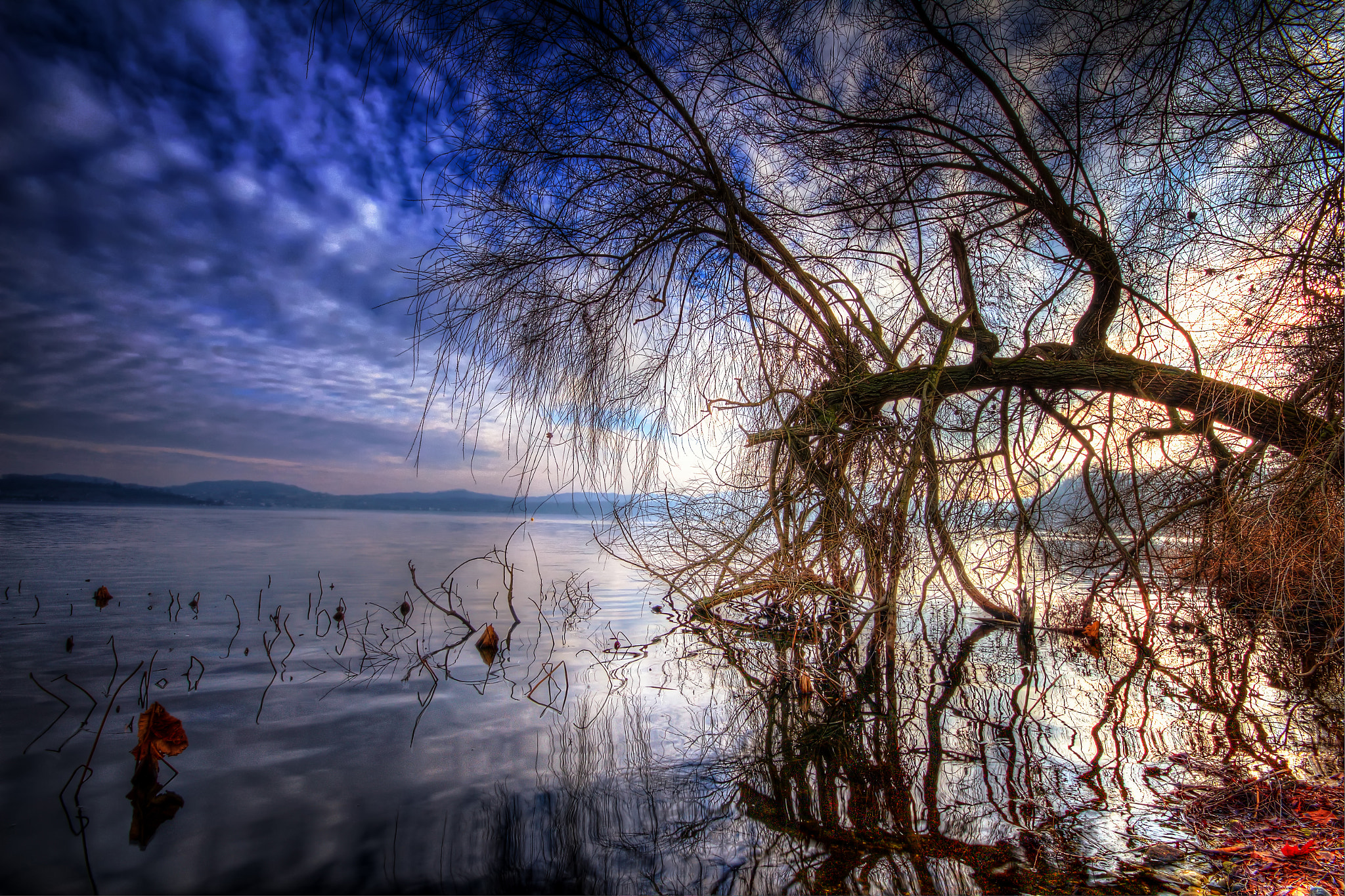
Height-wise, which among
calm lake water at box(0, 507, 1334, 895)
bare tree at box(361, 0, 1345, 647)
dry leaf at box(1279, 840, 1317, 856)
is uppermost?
bare tree at box(361, 0, 1345, 647)

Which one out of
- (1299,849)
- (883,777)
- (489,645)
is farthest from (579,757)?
(1299,849)

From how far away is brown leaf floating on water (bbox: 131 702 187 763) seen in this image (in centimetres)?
223

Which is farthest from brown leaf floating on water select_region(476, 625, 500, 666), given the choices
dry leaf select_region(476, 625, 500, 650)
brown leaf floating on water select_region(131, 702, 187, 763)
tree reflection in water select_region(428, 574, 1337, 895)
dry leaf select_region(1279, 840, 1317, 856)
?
dry leaf select_region(1279, 840, 1317, 856)

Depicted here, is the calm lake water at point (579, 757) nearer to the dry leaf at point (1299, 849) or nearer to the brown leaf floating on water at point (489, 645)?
the brown leaf floating on water at point (489, 645)

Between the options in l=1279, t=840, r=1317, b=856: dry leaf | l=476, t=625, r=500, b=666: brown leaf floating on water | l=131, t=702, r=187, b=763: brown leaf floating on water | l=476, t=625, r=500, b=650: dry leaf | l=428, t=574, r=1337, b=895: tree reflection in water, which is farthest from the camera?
l=476, t=625, r=500, b=650: dry leaf

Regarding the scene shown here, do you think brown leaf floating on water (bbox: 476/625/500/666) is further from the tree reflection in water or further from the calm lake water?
the tree reflection in water

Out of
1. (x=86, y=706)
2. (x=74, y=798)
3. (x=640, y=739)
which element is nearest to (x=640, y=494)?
(x=640, y=739)

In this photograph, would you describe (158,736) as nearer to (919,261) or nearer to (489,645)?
(489,645)

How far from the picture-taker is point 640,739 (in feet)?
9.49

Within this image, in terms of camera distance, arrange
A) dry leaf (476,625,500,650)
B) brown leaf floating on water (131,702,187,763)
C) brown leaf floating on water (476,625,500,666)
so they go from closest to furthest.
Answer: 1. brown leaf floating on water (131,702,187,763)
2. brown leaf floating on water (476,625,500,666)
3. dry leaf (476,625,500,650)

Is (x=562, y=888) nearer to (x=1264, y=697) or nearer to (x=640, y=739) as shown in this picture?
(x=640, y=739)

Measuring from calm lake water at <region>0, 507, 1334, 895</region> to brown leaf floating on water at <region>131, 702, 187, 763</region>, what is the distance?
115 mm

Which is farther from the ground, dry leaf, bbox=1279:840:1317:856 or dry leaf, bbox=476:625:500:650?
dry leaf, bbox=1279:840:1317:856

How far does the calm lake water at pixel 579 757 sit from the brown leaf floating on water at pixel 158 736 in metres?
0.12
